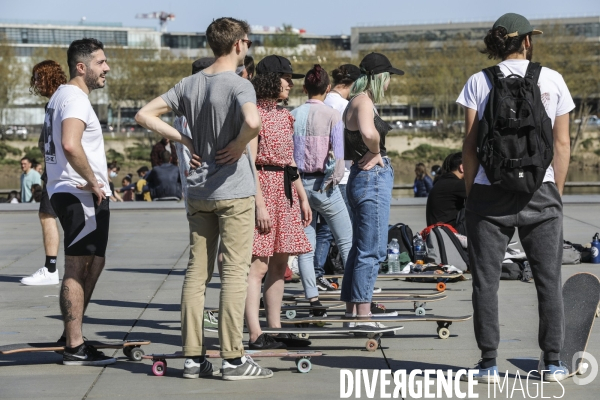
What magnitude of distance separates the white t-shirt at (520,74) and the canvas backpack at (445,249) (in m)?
4.44

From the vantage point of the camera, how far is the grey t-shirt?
5.05 m

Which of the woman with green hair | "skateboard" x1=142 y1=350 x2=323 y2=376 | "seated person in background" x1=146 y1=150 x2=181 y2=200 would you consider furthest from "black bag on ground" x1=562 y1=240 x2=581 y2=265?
"seated person in background" x1=146 y1=150 x2=181 y2=200

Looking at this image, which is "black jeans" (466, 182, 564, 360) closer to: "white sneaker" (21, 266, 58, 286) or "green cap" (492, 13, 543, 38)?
"green cap" (492, 13, 543, 38)

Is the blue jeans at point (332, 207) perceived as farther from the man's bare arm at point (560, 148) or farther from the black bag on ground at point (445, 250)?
the man's bare arm at point (560, 148)

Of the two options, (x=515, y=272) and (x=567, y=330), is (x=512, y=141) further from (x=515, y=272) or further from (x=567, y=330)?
(x=515, y=272)

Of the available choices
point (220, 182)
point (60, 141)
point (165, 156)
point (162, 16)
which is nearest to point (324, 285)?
point (60, 141)

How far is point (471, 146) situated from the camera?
4980 mm

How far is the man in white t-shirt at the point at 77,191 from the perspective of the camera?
5.62 meters

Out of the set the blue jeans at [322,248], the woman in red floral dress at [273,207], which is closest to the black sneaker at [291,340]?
the woman in red floral dress at [273,207]

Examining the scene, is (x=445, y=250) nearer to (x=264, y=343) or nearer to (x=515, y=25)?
(x=264, y=343)

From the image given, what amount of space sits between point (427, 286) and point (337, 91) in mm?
1904

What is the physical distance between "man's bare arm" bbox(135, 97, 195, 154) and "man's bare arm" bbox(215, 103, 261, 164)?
0.21 meters

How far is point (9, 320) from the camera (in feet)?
23.6

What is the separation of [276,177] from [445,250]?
387 cm
